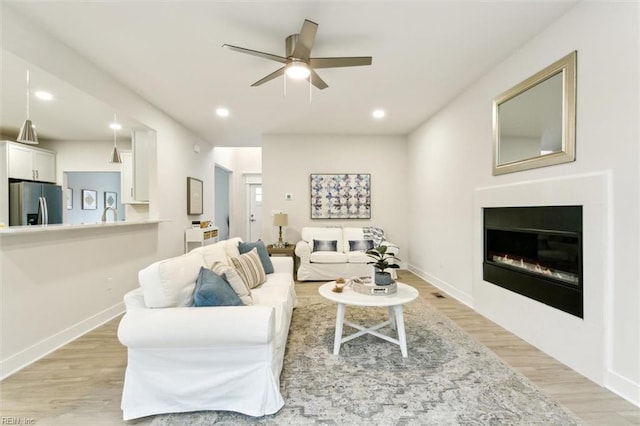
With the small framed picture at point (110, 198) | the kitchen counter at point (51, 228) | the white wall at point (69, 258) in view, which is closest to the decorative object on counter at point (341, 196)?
the white wall at point (69, 258)

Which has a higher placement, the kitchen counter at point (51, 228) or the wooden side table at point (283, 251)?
the kitchen counter at point (51, 228)

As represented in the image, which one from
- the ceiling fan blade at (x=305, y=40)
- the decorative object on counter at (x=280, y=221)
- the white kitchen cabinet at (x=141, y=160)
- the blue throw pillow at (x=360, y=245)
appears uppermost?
the ceiling fan blade at (x=305, y=40)

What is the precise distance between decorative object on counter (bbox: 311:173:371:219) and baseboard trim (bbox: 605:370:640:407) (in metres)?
3.95

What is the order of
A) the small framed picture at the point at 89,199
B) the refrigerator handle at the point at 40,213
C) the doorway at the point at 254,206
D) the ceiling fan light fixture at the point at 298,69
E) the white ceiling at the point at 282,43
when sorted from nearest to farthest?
the white ceiling at the point at 282,43
the ceiling fan light fixture at the point at 298,69
the refrigerator handle at the point at 40,213
the small framed picture at the point at 89,199
the doorway at the point at 254,206

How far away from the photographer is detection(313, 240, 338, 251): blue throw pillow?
4852 millimetres

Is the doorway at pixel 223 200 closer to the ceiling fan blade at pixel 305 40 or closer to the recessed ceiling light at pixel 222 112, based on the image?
the recessed ceiling light at pixel 222 112

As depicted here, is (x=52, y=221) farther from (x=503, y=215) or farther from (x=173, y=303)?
(x=503, y=215)

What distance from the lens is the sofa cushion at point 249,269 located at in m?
2.54

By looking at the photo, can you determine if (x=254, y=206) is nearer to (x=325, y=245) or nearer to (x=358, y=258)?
(x=325, y=245)

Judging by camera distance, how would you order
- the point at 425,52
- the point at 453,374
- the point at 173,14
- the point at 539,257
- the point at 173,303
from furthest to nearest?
the point at 425,52 < the point at 539,257 < the point at 173,14 < the point at 453,374 < the point at 173,303

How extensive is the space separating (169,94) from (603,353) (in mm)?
4692

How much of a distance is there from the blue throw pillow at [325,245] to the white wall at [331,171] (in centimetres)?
65

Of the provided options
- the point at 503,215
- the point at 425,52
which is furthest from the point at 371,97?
the point at 503,215

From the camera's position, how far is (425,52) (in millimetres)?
2629
